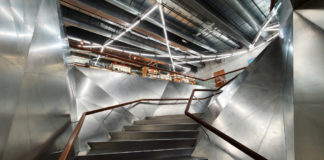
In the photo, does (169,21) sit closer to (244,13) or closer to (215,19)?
(215,19)

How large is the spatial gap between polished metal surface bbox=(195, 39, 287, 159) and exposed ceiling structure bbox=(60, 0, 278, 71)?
12.1ft

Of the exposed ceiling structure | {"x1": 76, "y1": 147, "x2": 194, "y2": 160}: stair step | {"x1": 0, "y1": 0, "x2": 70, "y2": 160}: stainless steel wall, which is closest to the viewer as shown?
{"x1": 0, "y1": 0, "x2": 70, "y2": 160}: stainless steel wall

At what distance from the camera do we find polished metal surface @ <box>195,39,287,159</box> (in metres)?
1.80

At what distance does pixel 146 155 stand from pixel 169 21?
6222 mm

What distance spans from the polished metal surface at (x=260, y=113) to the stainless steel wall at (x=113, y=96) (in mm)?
2550

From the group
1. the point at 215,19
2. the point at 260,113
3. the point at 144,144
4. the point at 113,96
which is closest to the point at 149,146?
the point at 144,144

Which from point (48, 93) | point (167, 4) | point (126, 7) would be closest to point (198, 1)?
point (167, 4)

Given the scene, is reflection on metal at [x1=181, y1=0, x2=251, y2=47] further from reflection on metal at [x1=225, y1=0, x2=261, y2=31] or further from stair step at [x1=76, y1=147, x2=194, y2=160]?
stair step at [x1=76, y1=147, x2=194, y2=160]

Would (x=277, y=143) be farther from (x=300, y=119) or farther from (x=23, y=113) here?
A: (x=23, y=113)

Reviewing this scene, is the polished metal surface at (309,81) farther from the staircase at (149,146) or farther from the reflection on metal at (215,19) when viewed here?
the reflection on metal at (215,19)

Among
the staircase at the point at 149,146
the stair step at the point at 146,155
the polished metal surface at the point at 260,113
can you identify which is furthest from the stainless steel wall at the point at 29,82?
the polished metal surface at the point at 260,113

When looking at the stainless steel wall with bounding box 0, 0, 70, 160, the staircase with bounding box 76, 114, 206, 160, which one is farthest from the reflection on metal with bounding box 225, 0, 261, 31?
the stainless steel wall with bounding box 0, 0, 70, 160

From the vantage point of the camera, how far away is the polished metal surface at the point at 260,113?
5.91 ft

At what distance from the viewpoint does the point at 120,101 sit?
4676mm
